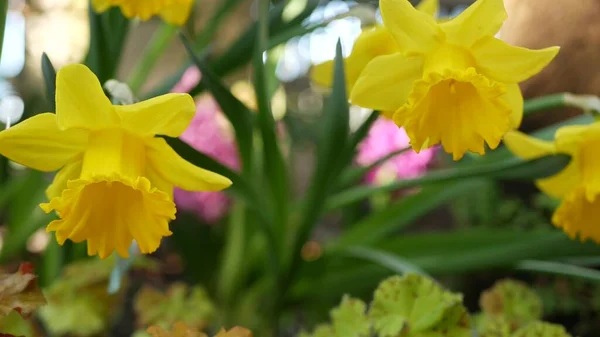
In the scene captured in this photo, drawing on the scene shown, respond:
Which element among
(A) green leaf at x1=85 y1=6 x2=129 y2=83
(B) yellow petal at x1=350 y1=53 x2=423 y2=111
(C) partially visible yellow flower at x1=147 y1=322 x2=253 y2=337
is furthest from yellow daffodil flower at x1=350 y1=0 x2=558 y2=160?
(A) green leaf at x1=85 y1=6 x2=129 y2=83

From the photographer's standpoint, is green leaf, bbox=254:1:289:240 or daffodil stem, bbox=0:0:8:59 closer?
daffodil stem, bbox=0:0:8:59

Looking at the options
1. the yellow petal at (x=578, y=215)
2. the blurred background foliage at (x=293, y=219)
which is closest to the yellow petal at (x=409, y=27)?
the blurred background foliage at (x=293, y=219)

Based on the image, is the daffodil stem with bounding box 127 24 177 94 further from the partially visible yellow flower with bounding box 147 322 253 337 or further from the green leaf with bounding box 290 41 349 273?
the partially visible yellow flower with bounding box 147 322 253 337

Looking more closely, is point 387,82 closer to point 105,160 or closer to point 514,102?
point 514,102

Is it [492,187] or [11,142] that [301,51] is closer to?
[492,187]

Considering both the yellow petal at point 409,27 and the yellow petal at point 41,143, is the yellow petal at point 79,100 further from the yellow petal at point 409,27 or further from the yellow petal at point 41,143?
the yellow petal at point 409,27

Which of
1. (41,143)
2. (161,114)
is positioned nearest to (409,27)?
(161,114)

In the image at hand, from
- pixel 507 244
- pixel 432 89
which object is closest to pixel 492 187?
pixel 507 244
